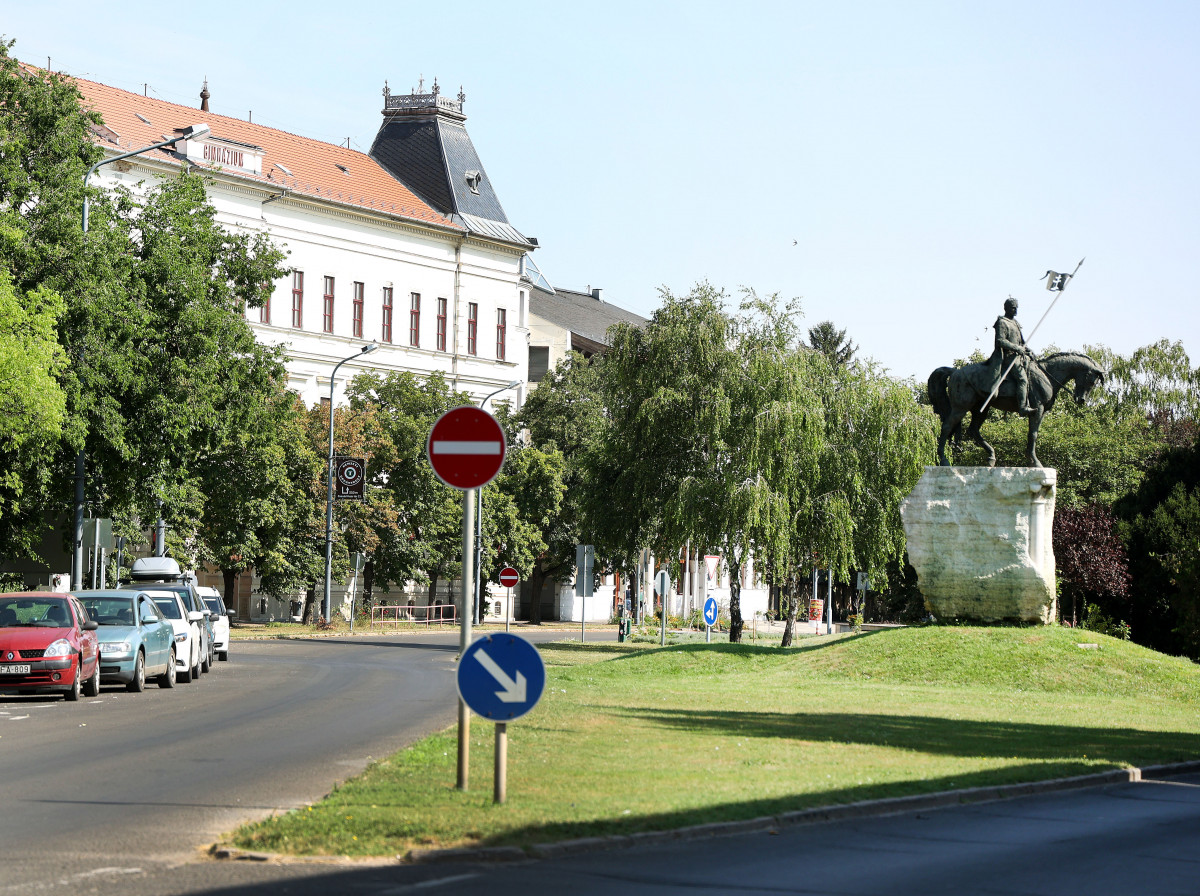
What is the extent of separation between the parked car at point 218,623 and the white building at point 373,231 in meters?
29.2

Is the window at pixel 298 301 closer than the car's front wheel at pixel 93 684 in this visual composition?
No

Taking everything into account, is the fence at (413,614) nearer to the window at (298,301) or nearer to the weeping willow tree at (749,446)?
the window at (298,301)

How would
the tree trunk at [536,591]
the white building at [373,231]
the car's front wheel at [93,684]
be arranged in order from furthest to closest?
1. the tree trunk at [536,591]
2. the white building at [373,231]
3. the car's front wheel at [93,684]

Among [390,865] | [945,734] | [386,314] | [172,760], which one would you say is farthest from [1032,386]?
[386,314]

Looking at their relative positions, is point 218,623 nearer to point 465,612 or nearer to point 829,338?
point 465,612

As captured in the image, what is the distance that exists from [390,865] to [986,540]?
26054 mm

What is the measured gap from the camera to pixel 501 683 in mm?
11836

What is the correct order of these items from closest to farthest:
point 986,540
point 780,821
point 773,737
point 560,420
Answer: point 780,821 < point 773,737 < point 986,540 < point 560,420

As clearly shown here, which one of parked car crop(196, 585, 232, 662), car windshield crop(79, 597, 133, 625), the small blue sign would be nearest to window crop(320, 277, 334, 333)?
parked car crop(196, 585, 232, 662)

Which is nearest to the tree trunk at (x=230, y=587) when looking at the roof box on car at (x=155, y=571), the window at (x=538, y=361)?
the roof box on car at (x=155, y=571)

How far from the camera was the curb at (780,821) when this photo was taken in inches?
409

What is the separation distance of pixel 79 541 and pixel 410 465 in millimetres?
31613

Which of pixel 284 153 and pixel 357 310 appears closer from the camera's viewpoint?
pixel 284 153

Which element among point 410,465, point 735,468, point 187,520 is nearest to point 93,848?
point 735,468
